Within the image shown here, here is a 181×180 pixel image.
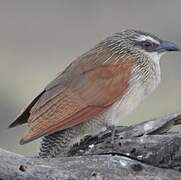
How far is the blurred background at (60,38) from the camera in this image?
608 inches

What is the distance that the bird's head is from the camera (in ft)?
31.6

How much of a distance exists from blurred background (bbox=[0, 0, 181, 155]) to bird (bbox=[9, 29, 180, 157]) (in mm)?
3986

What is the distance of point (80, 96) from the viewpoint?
364 inches

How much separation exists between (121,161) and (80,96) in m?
1.05

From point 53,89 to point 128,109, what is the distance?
658 millimetres

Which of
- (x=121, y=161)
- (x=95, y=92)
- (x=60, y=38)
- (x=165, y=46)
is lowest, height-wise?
(x=60, y=38)

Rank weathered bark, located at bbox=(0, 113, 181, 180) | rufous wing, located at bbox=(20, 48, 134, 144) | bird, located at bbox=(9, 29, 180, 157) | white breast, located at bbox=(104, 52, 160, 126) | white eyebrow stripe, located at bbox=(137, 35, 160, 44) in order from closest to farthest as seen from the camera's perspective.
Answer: weathered bark, located at bbox=(0, 113, 181, 180), rufous wing, located at bbox=(20, 48, 134, 144), bird, located at bbox=(9, 29, 180, 157), white breast, located at bbox=(104, 52, 160, 126), white eyebrow stripe, located at bbox=(137, 35, 160, 44)

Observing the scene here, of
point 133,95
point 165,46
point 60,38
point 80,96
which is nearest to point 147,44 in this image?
point 165,46

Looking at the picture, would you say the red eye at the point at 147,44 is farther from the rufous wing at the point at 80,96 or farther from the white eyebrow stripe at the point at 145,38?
the rufous wing at the point at 80,96

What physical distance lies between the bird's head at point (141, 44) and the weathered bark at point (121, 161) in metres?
0.93

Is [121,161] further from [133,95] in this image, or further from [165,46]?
[165,46]

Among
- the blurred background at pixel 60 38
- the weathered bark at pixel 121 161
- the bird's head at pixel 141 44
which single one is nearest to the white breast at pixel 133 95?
the bird's head at pixel 141 44

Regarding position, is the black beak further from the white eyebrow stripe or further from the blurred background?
the blurred background

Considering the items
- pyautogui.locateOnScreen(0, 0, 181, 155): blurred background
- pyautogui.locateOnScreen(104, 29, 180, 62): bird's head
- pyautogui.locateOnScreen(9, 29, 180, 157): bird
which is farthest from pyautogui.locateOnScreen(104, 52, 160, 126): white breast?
pyautogui.locateOnScreen(0, 0, 181, 155): blurred background
